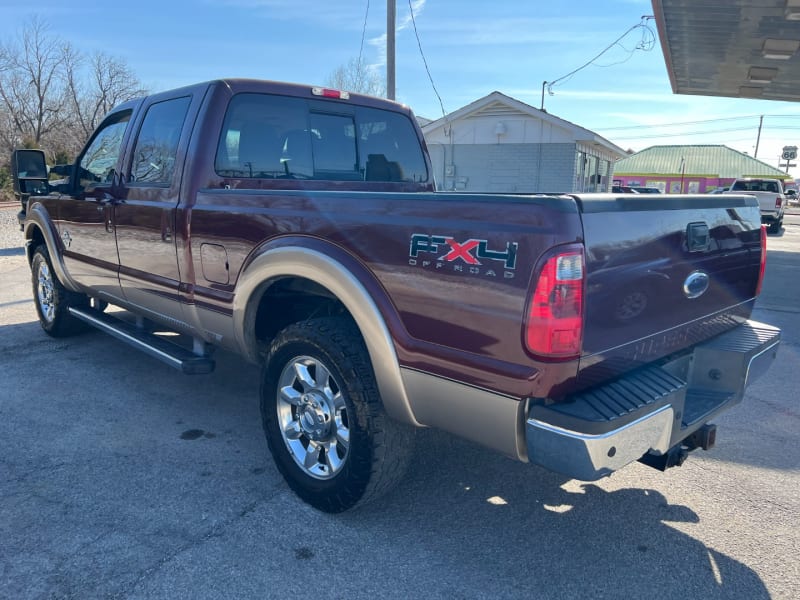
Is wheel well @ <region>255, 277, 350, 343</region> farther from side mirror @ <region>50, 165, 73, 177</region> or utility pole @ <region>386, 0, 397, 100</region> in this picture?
utility pole @ <region>386, 0, 397, 100</region>

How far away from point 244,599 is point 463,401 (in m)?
1.14

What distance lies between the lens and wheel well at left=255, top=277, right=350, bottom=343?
3236 millimetres

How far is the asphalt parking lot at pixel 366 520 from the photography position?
2.44 meters

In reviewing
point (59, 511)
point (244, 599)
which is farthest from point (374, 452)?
point (59, 511)

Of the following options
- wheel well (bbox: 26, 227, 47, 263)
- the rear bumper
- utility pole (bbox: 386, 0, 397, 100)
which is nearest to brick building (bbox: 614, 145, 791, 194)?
utility pole (bbox: 386, 0, 397, 100)

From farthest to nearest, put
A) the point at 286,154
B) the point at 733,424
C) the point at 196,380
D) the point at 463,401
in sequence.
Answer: the point at 196,380 → the point at 733,424 → the point at 286,154 → the point at 463,401

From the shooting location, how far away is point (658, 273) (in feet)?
7.94

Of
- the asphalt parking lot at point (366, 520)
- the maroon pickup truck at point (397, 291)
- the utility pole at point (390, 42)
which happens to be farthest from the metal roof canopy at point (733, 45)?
the maroon pickup truck at point (397, 291)

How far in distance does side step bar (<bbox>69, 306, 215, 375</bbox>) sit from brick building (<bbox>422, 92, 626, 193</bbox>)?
1649cm

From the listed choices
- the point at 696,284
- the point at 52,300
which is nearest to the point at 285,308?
the point at 696,284

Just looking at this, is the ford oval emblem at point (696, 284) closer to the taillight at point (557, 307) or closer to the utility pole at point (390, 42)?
the taillight at point (557, 307)

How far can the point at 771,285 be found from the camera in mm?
10062

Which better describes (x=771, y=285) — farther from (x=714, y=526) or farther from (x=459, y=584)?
(x=459, y=584)

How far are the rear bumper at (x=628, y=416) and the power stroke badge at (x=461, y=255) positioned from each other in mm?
516
